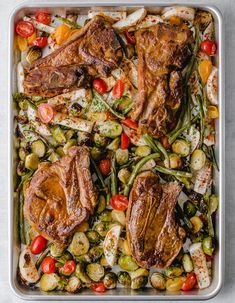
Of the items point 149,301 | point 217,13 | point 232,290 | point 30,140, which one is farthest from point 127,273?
point 217,13

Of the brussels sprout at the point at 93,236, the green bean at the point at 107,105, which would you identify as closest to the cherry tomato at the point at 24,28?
the green bean at the point at 107,105

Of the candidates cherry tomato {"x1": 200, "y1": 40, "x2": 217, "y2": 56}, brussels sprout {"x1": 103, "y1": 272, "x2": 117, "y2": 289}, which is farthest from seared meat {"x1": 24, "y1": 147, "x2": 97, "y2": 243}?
cherry tomato {"x1": 200, "y1": 40, "x2": 217, "y2": 56}

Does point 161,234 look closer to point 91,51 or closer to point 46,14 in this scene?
point 91,51

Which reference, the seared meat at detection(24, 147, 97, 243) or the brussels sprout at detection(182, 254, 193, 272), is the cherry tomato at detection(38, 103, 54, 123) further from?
the brussels sprout at detection(182, 254, 193, 272)

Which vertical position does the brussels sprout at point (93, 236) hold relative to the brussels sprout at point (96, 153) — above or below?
below

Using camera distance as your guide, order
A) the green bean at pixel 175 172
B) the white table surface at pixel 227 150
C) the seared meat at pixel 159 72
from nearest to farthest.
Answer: the seared meat at pixel 159 72, the green bean at pixel 175 172, the white table surface at pixel 227 150

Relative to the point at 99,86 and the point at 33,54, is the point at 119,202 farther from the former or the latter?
the point at 33,54

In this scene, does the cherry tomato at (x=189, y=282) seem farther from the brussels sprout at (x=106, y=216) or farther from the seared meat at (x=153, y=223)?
the brussels sprout at (x=106, y=216)
